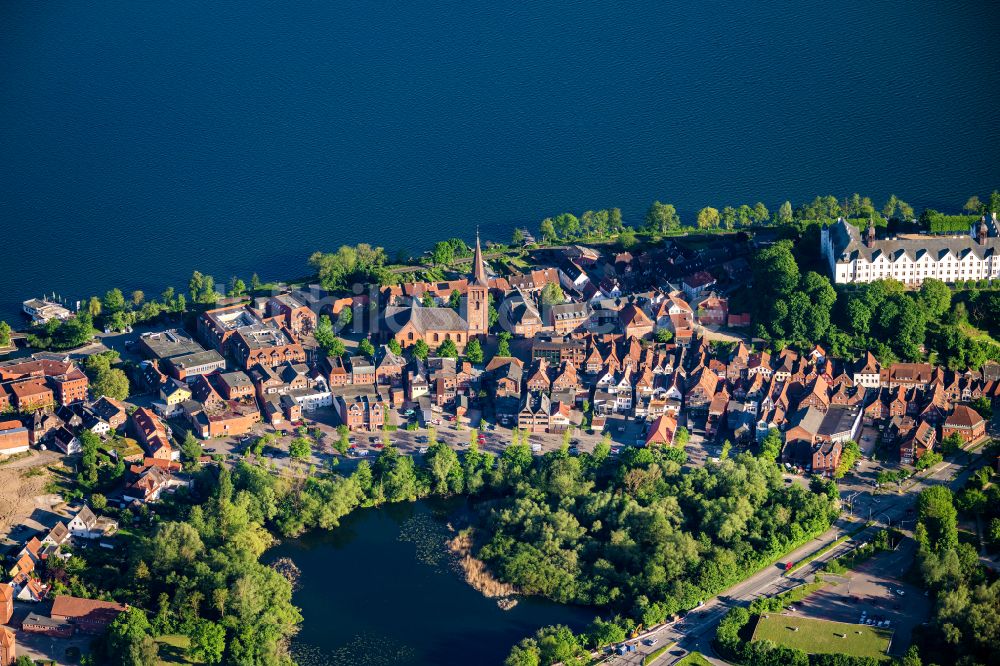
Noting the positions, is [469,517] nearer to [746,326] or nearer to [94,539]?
[94,539]

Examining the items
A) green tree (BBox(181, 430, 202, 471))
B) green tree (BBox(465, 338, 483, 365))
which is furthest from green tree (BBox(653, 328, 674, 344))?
green tree (BBox(181, 430, 202, 471))

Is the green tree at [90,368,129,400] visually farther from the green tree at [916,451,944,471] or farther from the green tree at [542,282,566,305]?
the green tree at [916,451,944,471]

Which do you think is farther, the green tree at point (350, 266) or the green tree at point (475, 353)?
the green tree at point (350, 266)

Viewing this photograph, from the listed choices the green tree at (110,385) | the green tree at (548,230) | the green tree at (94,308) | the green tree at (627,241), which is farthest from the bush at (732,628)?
the green tree at (94,308)

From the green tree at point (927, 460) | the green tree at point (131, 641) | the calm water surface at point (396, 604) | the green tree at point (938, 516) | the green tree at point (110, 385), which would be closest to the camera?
the green tree at point (131, 641)

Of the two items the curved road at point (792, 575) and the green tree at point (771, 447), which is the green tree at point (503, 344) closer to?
the green tree at point (771, 447)

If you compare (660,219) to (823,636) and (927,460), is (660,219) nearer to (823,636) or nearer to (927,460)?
(927,460)

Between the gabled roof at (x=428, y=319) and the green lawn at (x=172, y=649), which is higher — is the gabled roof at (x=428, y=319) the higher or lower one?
the higher one
